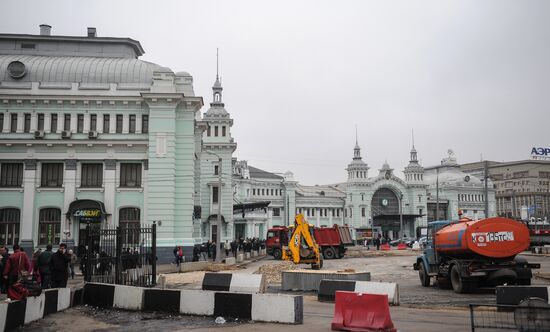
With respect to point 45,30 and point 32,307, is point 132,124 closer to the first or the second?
point 45,30

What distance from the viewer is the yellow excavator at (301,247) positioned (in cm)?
2738

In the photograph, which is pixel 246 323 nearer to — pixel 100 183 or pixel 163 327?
pixel 163 327

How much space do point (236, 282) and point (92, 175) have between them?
26.3 meters

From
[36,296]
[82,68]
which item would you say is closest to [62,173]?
[82,68]

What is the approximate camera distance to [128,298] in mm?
14992

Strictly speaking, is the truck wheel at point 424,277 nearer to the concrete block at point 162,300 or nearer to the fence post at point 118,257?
the concrete block at point 162,300

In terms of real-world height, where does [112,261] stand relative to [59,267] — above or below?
above

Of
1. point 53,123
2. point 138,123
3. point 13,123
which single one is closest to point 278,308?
point 138,123

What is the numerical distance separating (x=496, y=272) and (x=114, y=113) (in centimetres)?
3058

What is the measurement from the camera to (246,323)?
1249 cm

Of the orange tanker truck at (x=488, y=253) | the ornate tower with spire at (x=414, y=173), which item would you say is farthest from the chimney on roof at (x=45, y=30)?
the ornate tower with spire at (x=414, y=173)

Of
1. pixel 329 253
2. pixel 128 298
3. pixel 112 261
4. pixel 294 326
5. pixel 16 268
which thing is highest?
pixel 16 268

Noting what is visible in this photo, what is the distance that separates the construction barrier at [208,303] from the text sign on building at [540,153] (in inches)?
2049

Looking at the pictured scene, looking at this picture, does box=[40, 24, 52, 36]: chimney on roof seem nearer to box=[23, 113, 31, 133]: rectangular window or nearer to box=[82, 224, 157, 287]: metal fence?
box=[23, 113, 31, 133]: rectangular window
